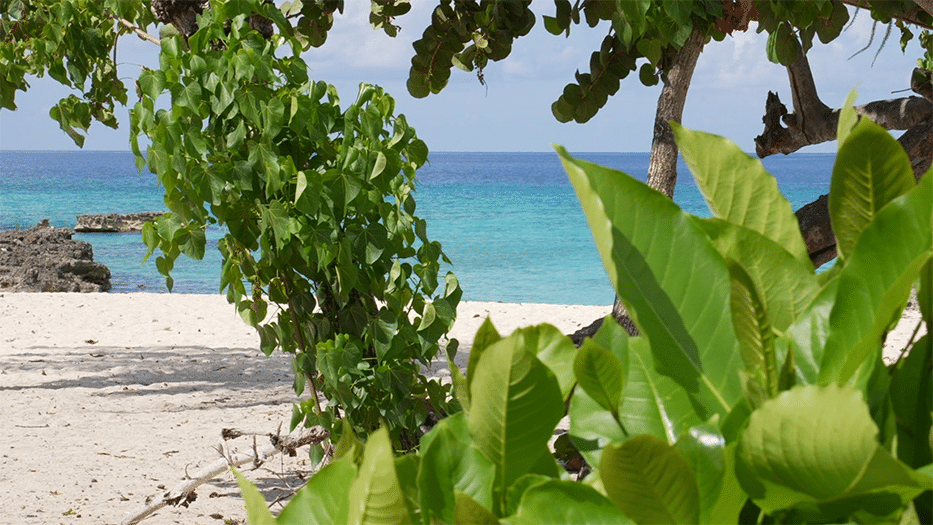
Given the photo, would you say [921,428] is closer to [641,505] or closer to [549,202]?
[641,505]

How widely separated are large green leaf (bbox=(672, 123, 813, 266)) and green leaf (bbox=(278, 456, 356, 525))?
1.02 feet

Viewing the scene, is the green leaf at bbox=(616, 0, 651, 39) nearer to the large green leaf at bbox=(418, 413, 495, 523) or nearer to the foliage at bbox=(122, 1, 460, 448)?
the foliage at bbox=(122, 1, 460, 448)

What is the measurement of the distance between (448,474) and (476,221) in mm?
38999

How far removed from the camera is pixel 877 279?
0.49m

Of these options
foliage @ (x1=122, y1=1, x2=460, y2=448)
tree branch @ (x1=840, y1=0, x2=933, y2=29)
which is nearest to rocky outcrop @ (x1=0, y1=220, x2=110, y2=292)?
foliage @ (x1=122, y1=1, x2=460, y2=448)

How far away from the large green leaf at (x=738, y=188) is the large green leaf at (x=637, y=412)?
Answer: 0.12 meters

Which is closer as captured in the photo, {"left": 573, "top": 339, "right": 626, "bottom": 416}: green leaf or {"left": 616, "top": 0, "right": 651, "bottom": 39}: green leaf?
{"left": 573, "top": 339, "right": 626, "bottom": 416}: green leaf

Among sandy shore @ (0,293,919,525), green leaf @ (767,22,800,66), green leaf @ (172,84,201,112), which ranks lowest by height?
sandy shore @ (0,293,919,525)

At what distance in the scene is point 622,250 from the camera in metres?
0.49

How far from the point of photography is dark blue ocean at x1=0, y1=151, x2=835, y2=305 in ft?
69.6

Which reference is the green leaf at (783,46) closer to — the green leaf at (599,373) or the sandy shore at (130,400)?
the sandy shore at (130,400)

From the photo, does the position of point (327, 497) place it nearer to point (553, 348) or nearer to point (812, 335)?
point (553, 348)

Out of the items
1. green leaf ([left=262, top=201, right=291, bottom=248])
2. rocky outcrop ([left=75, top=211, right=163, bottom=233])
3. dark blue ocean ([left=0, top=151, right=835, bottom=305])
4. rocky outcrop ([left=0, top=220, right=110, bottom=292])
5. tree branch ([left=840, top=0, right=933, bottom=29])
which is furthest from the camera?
rocky outcrop ([left=75, top=211, right=163, bottom=233])

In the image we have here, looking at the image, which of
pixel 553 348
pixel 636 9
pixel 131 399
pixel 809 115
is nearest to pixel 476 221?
pixel 131 399
